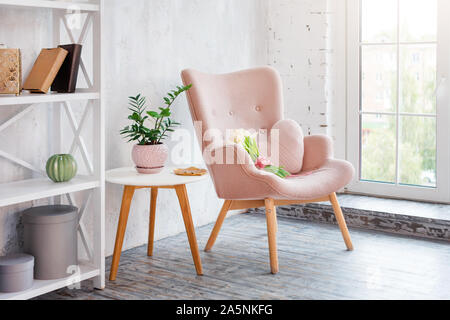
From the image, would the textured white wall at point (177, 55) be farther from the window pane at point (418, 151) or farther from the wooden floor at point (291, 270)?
the window pane at point (418, 151)

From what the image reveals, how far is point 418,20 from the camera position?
3828mm

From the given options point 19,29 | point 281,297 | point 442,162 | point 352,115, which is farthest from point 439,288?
point 19,29

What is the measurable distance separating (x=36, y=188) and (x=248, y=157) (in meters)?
0.96

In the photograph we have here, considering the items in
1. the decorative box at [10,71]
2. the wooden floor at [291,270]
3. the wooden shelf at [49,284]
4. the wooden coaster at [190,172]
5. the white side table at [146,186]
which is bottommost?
the wooden floor at [291,270]

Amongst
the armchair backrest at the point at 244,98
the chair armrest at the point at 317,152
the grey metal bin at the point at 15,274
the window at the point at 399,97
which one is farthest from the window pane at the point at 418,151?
the grey metal bin at the point at 15,274

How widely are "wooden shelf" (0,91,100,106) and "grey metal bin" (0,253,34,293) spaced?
597 mm

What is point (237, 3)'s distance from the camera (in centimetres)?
398

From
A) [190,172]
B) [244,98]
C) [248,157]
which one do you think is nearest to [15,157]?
[190,172]

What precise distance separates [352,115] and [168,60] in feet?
4.47

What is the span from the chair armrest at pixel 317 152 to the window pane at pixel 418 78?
0.87 m

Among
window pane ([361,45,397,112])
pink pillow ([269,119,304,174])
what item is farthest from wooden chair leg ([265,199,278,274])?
window pane ([361,45,397,112])

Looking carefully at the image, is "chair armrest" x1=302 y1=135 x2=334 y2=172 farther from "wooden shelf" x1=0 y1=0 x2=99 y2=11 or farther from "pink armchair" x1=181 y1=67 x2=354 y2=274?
"wooden shelf" x1=0 y1=0 x2=99 y2=11

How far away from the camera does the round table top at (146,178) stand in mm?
2730

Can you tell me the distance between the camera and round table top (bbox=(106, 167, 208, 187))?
107 inches
